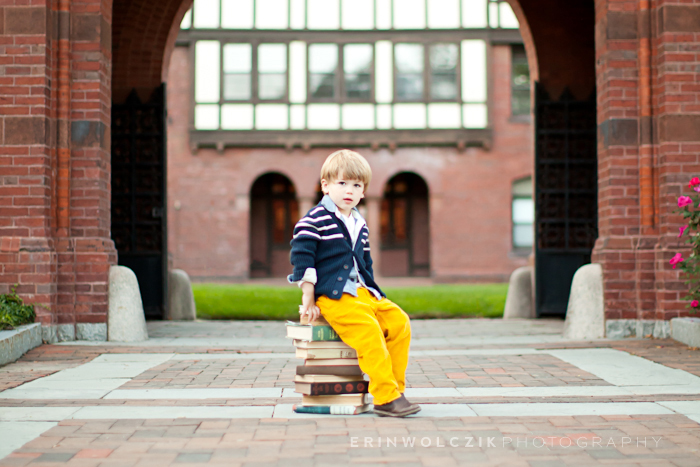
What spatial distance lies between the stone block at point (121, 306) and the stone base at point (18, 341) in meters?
0.74

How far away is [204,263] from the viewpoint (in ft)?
76.7

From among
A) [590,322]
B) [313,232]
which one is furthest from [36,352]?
[590,322]

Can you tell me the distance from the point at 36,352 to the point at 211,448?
3.98 meters

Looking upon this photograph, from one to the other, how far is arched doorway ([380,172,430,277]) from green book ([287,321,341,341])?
21410mm

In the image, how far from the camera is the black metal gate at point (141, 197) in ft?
33.5

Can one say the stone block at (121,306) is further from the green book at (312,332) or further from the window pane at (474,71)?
the window pane at (474,71)

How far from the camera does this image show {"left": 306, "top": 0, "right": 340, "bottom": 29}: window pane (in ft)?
77.0

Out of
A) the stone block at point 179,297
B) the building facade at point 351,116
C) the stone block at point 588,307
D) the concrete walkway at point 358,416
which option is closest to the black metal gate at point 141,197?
the stone block at point 179,297

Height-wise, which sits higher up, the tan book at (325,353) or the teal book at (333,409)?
the tan book at (325,353)

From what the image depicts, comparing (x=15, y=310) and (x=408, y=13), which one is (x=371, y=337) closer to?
(x=15, y=310)

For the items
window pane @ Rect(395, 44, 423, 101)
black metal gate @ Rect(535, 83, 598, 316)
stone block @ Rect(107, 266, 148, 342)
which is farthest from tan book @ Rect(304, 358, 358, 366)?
window pane @ Rect(395, 44, 423, 101)

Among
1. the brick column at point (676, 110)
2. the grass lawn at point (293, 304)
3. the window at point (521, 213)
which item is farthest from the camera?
the window at point (521, 213)

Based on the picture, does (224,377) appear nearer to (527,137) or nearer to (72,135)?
(72,135)

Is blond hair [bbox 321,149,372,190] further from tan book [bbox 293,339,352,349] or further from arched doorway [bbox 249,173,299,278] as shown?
arched doorway [bbox 249,173,299,278]
